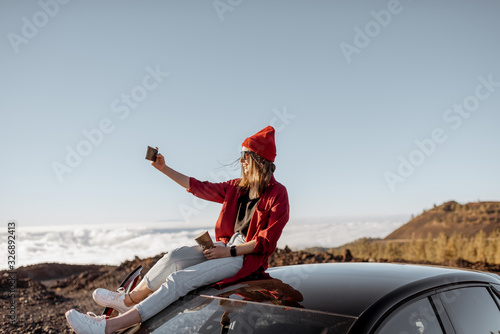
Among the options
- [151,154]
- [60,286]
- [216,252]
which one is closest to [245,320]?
[216,252]

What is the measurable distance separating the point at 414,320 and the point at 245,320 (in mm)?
872

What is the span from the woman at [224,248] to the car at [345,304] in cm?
14

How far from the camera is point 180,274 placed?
3090mm

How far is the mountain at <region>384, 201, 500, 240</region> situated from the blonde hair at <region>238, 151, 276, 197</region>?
28.5 metres

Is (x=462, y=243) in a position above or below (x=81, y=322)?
above

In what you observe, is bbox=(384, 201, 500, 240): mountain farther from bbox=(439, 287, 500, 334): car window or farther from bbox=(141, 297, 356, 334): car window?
bbox=(141, 297, 356, 334): car window

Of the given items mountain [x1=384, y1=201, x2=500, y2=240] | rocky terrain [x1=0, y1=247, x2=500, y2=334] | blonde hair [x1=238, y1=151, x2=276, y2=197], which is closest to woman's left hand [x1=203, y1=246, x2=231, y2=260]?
blonde hair [x1=238, y1=151, x2=276, y2=197]

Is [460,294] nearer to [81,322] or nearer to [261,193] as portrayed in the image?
[261,193]

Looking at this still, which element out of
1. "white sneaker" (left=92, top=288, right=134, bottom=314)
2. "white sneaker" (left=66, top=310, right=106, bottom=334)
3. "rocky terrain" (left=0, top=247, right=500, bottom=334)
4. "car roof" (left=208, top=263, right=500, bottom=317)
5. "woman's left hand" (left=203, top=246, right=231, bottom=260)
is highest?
"woman's left hand" (left=203, top=246, right=231, bottom=260)

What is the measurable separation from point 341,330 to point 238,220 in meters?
2.00

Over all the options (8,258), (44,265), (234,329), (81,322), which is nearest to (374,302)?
(234,329)

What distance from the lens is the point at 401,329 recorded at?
2230 millimetres

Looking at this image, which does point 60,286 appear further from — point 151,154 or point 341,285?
point 341,285

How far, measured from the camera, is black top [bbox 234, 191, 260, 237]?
12.7 feet
